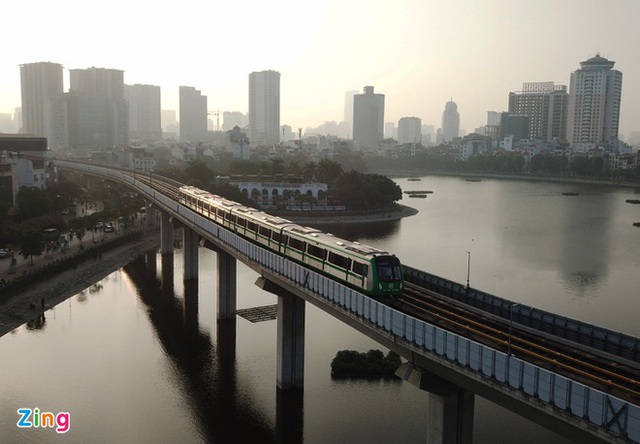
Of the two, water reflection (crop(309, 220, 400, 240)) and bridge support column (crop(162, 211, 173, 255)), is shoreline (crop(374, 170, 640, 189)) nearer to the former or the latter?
water reflection (crop(309, 220, 400, 240))

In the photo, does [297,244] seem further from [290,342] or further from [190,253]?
[190,253]

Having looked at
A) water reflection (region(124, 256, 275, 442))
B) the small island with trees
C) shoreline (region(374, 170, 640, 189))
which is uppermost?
shoreline (region(374, 170, 640, 189))

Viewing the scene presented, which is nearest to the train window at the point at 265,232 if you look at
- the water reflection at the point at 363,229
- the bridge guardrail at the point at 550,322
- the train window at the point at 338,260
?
the train window at the point at 338,260

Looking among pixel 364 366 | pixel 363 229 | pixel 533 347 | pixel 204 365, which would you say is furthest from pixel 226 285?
pixel 363 229

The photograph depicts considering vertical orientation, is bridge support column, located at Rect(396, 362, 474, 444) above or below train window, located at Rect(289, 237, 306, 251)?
below

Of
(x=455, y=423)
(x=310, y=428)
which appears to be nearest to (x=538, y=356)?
(x=455, y=423)

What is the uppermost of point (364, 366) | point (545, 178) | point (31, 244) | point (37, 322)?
point (545, 178)

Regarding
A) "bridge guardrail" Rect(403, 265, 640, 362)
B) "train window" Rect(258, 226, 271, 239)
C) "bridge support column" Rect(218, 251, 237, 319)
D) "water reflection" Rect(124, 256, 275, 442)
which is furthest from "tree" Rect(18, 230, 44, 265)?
"bridge guardrail" Rect(403, 265, 640, 362)
